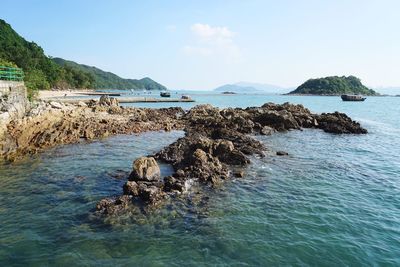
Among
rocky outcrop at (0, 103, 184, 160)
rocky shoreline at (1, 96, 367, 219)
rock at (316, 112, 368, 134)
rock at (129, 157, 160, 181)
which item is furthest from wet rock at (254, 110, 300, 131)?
rock at (129, 157, 160, 181)

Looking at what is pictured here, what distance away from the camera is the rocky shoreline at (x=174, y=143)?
714 inches

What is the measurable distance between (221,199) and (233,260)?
6024mm

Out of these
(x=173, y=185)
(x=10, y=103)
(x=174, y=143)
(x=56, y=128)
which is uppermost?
(x=10, y=103)

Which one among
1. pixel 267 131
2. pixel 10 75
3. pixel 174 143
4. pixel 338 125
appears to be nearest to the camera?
pixel 174 143

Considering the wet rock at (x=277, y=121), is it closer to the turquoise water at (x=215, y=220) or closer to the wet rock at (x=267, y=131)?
the wet rock at (x=267, y=131)

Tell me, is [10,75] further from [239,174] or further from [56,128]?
[239,174]

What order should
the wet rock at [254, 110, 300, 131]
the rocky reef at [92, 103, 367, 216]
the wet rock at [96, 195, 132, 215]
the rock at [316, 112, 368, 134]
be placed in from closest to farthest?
the wet rock at [96, 195, 132, 215]
the rocky reef at [92, 103, 367, 216]
the rock at [316, 112, 368, 134]
the wet rock at [254, 110, 300, 131]

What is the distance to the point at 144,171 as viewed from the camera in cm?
1941

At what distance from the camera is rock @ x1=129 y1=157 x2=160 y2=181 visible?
1922cm

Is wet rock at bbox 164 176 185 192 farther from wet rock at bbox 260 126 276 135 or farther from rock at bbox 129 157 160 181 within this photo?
wet rock at bbox 260 126 276 135

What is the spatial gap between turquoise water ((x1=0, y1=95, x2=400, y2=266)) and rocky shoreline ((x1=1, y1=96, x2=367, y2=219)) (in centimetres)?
137

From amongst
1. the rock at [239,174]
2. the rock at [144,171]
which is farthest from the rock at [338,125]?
the rock at [144,171]

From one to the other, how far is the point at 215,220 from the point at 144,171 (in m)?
6.30

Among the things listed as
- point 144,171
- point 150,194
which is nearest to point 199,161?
point 144,171
